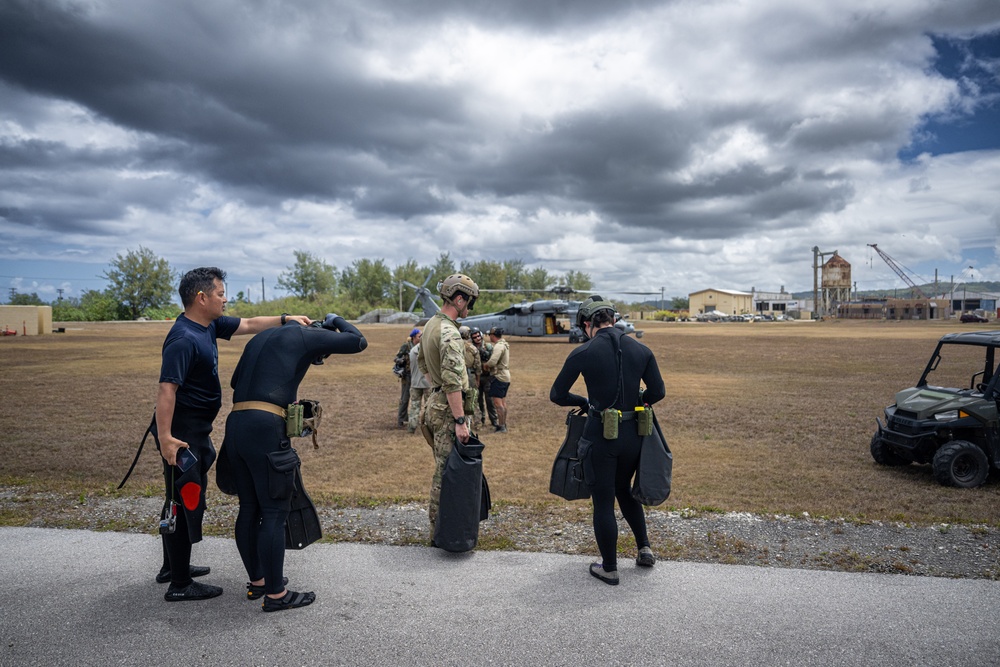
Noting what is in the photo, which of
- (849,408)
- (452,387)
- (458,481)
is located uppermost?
(452,387)

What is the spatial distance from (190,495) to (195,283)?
1.32 metres

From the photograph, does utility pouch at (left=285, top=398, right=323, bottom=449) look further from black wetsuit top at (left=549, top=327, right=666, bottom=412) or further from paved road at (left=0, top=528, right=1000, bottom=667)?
black wetsuit top at (left=549, top=327, right=666, bottom=412)

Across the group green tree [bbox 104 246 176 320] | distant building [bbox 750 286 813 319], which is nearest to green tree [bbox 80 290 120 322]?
green tree [bbox 104 246 176 320]

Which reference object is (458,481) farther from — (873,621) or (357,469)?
(357,469)

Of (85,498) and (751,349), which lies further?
(751,349)

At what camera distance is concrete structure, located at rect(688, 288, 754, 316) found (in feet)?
427

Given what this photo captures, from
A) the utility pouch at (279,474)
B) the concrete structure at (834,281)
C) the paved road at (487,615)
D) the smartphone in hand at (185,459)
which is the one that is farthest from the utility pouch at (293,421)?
the concrete structure at (834,281)

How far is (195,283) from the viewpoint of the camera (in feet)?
12.5

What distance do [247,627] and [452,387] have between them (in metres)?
2.01

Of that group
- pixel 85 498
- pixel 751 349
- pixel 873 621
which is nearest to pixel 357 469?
pixel 85 498

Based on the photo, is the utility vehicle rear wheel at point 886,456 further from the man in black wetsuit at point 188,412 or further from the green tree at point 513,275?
the green tree at point 513,275

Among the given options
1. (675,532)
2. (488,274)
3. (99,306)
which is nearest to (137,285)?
(99,306)

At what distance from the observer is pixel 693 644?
3162 mm

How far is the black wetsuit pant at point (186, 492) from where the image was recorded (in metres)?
3.68
